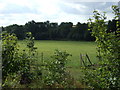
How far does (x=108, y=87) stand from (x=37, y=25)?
7380 centimetres

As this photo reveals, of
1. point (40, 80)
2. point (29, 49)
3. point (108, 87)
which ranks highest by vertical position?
point (29, 49)

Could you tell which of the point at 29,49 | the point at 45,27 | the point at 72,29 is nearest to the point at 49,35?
the point at 45,27

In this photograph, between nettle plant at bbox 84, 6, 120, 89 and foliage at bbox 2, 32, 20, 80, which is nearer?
nettle plant at bbox 84, 6, 120, 89

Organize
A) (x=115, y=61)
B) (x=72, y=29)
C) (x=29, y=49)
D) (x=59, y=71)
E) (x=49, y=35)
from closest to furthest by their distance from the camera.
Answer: (x=115, y=61) < (x=59, y=71) < (x=29, y=49) < (x=72, y=29) < (x=49, y=35)

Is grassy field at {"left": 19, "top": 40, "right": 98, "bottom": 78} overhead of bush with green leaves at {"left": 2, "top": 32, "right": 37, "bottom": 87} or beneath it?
beneath

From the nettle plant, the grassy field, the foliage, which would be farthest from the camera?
the grassy field

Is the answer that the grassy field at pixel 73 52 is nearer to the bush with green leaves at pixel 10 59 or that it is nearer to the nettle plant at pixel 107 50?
the bush with green leaves at pixel 10 59

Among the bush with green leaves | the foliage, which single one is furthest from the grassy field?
the foliage

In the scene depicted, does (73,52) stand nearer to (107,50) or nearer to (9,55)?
(9,55)

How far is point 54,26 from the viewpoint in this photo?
79688 mm

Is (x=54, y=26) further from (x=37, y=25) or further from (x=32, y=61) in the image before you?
(x=32, y=61)

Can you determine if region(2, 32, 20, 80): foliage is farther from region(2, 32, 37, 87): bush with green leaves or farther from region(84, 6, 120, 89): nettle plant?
region(84, 6, 120, 89): nettle plant

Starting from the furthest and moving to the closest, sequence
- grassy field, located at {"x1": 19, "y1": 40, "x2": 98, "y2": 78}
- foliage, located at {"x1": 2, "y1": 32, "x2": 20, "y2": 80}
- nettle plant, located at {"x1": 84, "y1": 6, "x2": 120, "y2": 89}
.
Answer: grassy field, located at {"x1": 19, "y1": 40, "x2": 98, "y2": 78} < foliage, located at {"x1": 2, "y1": 32, "x2": 20, "y2": 80} < nettle plant, located at {"x1": 84, "y1": 6, "x2": 120, "y2": 89}

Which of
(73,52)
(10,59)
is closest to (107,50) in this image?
(10,59)
